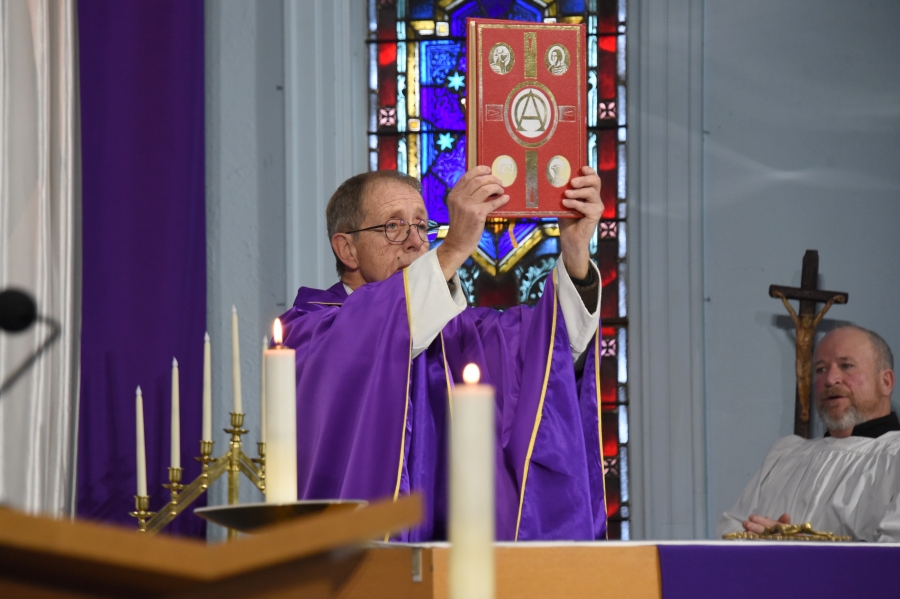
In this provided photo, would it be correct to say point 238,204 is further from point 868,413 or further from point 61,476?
point 868,413

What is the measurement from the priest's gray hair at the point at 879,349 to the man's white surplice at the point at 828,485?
12.5 inches

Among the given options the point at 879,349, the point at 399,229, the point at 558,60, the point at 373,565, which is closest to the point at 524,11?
the point at 879,349

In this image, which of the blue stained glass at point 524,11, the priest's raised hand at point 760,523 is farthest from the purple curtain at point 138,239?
the priest's raised hand at point 760,523

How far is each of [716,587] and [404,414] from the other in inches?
48.4

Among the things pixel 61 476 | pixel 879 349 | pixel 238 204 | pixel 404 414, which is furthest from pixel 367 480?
pixel 879 349

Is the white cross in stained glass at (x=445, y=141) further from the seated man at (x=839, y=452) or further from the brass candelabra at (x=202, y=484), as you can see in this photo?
the brass candelabra at (x=202, y=484)

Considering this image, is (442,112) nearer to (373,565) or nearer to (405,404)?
(405,404)

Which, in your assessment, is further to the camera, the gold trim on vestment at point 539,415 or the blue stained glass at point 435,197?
the blue stained glass at point 435,197

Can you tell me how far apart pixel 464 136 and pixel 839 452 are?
2.29 meters

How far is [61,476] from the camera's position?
407 cm

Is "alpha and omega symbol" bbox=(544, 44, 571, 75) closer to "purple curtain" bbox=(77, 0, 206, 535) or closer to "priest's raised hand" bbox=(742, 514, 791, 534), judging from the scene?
"priest's raised hand" bbox=(742, 514, 791, 534)

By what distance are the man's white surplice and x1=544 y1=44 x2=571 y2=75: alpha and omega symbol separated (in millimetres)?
2502

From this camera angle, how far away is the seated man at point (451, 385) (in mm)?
2957

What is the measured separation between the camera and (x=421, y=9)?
225 inches
